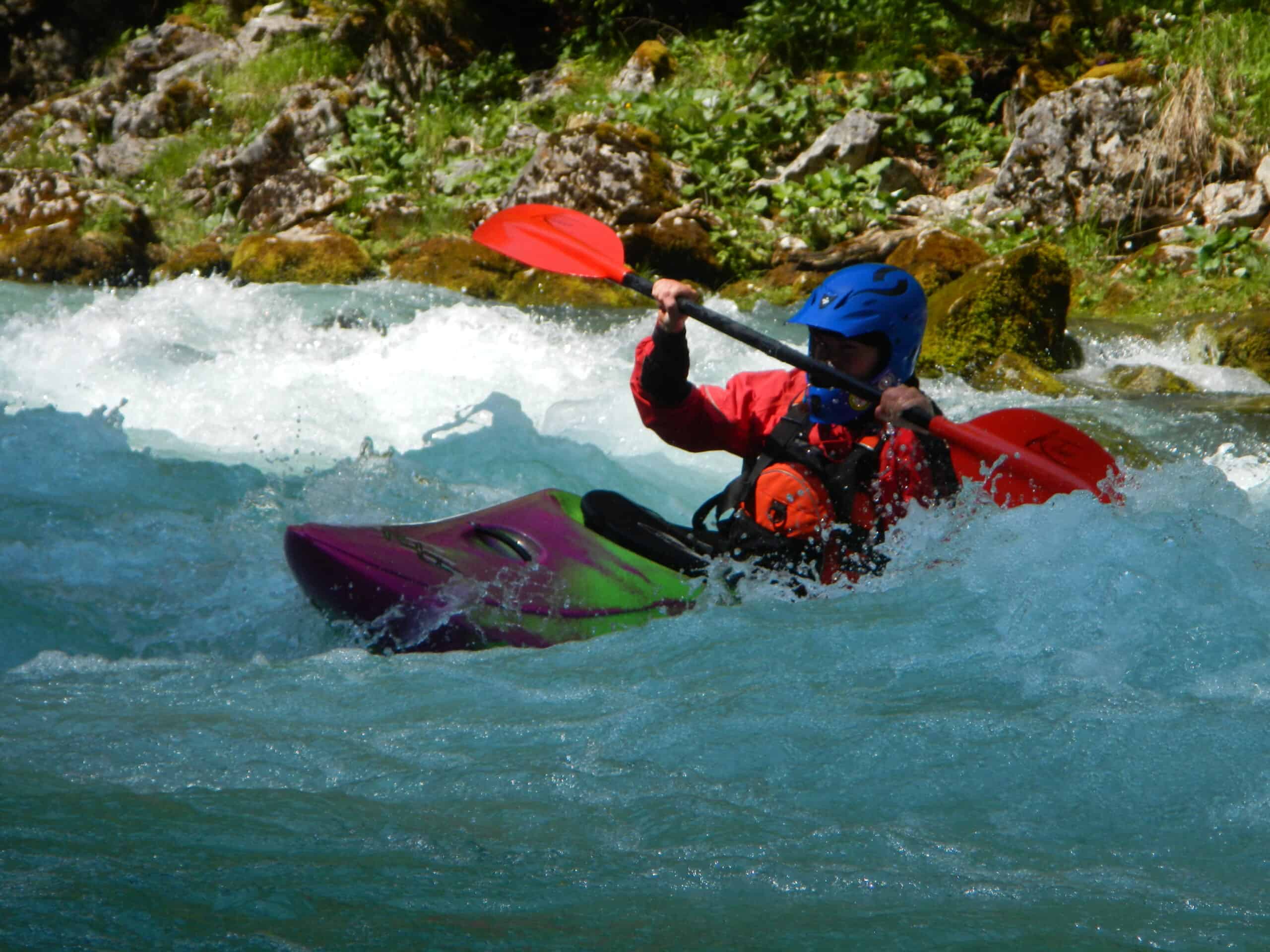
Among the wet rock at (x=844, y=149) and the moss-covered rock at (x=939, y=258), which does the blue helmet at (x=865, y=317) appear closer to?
the moss-covered rock at (x=939, y=258)

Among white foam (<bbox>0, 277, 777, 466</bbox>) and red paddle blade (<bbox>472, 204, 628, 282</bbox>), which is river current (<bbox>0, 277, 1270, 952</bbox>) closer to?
white foam (<bbox>0, 277, 777, 466</bbox>)

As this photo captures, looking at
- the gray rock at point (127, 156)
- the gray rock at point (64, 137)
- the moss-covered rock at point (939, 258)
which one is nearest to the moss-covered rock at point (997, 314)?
the moss-covered rock at point (939, 258)

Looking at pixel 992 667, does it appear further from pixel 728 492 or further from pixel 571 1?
pixel 571 1

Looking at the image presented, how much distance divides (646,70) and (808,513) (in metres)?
10.1

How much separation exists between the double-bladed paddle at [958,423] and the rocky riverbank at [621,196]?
10.4 ft

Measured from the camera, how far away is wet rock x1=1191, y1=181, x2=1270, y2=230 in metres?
8.66

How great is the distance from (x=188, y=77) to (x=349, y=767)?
1417cm

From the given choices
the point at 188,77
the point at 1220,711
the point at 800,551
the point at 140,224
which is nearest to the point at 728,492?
the point at 800,551

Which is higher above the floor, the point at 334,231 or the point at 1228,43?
the point at 1228,43

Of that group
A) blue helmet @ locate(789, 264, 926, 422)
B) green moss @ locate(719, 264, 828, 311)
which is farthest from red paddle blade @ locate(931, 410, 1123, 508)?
green moss @ locate(719, 264, 828, 311)

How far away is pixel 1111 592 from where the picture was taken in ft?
9.86

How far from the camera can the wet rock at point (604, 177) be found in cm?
987

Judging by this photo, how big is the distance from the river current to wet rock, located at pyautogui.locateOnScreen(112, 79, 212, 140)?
10316 mm

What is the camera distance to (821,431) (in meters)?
3.26
